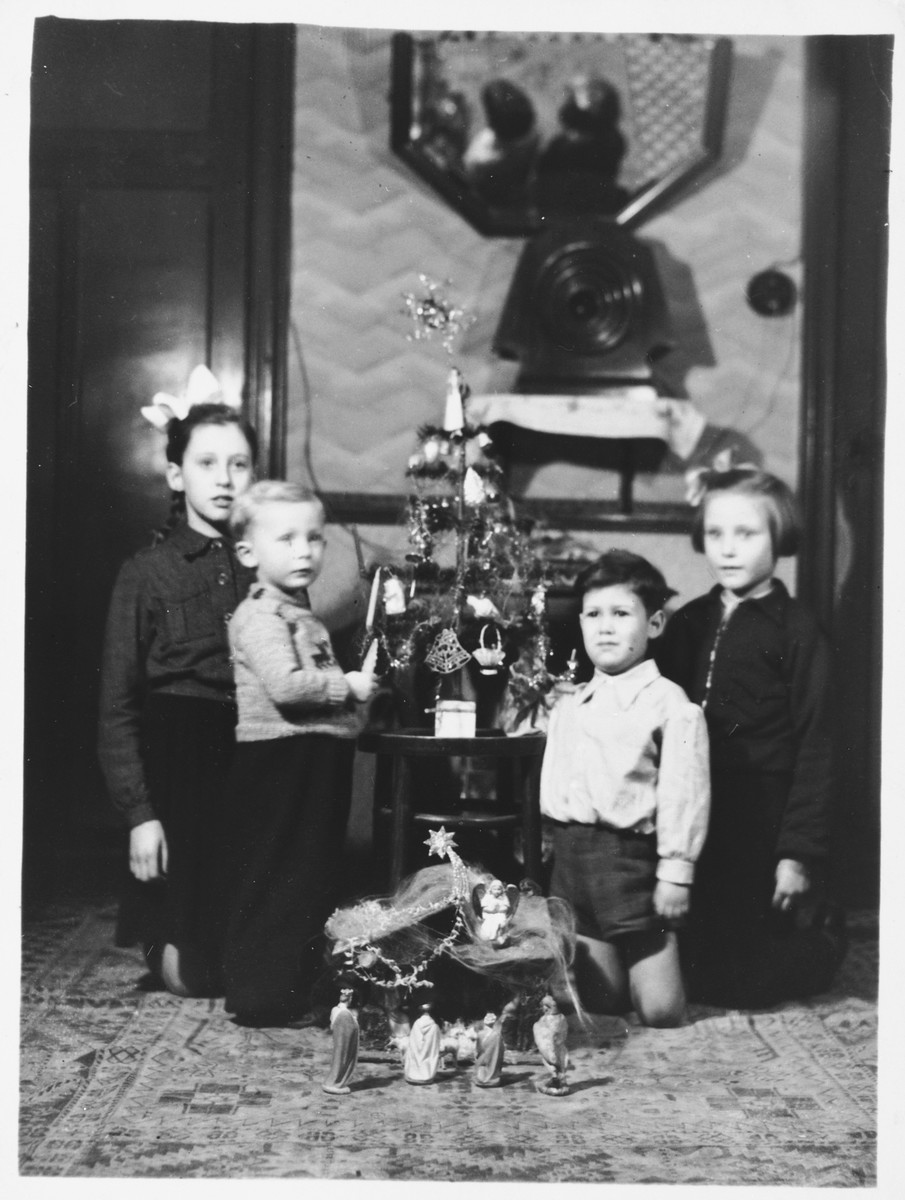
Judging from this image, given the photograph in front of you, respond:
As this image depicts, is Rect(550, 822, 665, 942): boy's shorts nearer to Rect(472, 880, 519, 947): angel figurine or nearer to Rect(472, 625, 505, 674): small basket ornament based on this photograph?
Rect(472, 880, 519, 947): angel figurine

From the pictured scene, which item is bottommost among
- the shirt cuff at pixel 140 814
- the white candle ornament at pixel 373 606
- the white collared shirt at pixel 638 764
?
the shirt cuff at pixel 140 814

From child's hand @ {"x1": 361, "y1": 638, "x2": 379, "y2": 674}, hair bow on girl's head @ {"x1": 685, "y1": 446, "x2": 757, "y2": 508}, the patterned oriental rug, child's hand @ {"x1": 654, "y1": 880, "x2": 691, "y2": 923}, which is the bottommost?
the patterned oriental rug

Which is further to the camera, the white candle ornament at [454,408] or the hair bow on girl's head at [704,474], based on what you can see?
the hair bow on girl's head at [704,474]

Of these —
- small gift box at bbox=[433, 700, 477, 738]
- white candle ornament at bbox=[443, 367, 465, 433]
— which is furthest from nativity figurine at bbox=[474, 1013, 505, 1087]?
white candle ornament at bbox=[443, 367, 465, 433]

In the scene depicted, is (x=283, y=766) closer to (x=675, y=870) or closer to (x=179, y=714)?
(x=179, y=714)

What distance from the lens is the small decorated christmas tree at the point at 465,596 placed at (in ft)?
8.67

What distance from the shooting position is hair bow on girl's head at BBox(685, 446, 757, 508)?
2855 millimetres

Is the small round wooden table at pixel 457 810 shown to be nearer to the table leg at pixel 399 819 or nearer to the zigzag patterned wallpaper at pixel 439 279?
the table leg at pixel 399 819

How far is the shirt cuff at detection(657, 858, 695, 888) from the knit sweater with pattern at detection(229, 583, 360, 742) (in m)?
0.68

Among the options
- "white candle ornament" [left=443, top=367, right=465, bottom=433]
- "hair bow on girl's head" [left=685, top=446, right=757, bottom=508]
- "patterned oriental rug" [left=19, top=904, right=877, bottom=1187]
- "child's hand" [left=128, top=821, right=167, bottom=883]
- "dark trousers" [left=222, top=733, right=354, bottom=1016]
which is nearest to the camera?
"patterned oriental rug" [left=19, top=904, right=877, bottom=1187]

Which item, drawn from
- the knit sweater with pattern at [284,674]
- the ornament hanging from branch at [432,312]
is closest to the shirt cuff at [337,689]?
the knit sweater with pattern at [284,674]

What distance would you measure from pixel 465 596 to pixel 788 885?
0.90 meters

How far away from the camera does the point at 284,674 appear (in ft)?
8.35

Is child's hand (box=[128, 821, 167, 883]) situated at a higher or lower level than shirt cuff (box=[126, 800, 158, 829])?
lower
